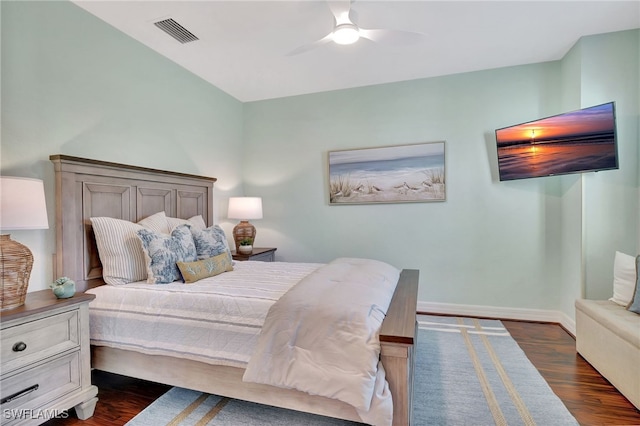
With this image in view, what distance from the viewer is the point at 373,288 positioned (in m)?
1.97

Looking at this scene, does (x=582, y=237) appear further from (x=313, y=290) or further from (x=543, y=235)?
(x=313, y=290)

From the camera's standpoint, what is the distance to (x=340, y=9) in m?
2.19

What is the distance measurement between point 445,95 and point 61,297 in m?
4.01

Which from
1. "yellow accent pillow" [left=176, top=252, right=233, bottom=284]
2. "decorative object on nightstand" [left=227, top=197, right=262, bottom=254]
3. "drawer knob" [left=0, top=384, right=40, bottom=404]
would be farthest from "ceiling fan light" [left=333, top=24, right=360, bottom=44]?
"drawer knob" [left=0, top=384, right=40, bottom=404]

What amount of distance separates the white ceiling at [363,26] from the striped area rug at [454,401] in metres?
2.73

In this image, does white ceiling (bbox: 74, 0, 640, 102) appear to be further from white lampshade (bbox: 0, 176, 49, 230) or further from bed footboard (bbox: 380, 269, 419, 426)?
bed footboard (bbox: 380, 269, 419, 426)

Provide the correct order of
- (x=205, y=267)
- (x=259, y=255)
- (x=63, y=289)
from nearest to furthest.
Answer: (x=63, y=289), (x=205, y=267), (x=259, y=255)

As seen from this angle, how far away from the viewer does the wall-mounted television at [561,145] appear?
8.46 ft

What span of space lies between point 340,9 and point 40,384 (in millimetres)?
2928

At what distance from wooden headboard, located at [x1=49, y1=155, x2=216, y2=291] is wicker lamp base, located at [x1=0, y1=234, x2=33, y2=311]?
0.49m

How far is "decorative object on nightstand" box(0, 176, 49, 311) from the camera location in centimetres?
161

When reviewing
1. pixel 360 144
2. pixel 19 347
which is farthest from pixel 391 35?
pixel 19 347

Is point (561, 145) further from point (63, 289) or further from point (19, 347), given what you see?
point (19, 347)

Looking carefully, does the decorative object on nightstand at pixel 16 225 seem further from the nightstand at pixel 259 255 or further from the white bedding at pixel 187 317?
the nightstand at pixel 259 255
